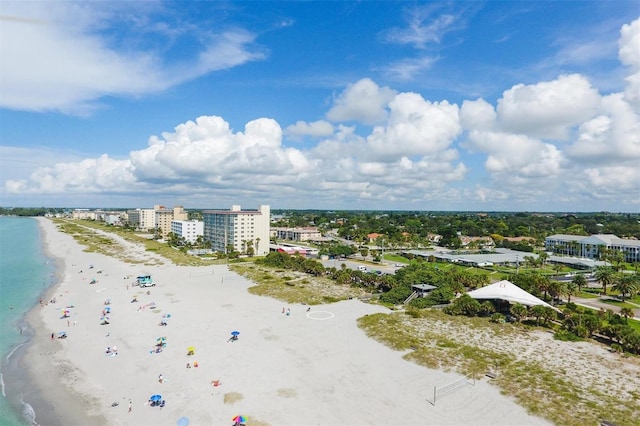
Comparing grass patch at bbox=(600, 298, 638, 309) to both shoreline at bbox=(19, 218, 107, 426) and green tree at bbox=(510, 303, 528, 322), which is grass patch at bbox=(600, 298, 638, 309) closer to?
green tree at bbox=(510, 303, 528, 322)

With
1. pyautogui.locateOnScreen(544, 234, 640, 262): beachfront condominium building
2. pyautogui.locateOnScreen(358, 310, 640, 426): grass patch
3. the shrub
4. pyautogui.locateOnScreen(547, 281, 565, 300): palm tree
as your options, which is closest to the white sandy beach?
pyautogui.locateOnScreen(358, 310, 640, 426): grass patch

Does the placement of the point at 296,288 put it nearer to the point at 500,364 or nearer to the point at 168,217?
the point at 500,364

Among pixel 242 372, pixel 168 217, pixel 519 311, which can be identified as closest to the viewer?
pixel 242 372

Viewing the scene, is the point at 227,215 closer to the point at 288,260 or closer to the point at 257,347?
the point at 288,260

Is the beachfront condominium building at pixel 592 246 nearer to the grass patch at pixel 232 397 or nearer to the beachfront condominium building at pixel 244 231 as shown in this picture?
the beachfront condominium building at pixel 244 231

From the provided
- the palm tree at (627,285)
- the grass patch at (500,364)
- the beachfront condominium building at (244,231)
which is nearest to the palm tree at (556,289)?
the palm tree at (627,285)

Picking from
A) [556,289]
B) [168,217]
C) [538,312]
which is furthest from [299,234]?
[538,312]

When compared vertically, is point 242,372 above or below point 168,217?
below

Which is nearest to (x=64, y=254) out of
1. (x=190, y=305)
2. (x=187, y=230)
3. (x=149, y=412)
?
(x=187, y=230)
